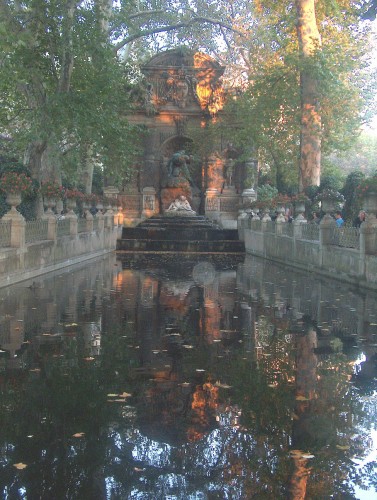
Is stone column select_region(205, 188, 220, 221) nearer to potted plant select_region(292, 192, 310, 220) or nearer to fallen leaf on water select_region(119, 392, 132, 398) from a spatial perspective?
potted plant select_region(292, 192, 310, 220)

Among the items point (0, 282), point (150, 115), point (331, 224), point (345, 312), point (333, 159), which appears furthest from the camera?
point (333, 159)

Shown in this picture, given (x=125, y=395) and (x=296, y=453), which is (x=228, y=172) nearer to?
(x=125, y=395)

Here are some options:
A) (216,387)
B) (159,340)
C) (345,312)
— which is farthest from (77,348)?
(345,312)

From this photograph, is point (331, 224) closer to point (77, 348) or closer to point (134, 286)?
point (134, 286)

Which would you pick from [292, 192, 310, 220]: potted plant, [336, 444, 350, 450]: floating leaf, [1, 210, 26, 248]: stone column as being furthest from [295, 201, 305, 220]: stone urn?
[336, 444, 350, 450]: floating leaf

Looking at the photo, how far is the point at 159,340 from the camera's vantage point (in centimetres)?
959

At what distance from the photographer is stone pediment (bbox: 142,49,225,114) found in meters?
45.9

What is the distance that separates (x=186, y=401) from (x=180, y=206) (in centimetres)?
3636

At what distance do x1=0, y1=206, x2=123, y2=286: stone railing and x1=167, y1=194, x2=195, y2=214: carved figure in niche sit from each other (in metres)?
10.6

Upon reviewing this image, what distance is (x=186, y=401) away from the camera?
21.6ft

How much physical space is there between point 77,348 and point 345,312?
5.78m

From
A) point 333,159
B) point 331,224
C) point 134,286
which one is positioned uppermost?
point 333,159

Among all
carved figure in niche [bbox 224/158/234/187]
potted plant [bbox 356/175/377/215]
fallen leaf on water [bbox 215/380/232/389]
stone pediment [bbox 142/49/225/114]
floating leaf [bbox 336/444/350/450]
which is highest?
stone pediment [bbox 142/49/225/114]

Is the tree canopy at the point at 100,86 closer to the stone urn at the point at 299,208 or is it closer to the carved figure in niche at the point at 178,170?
the carved figure in niche at the point at 178,170
